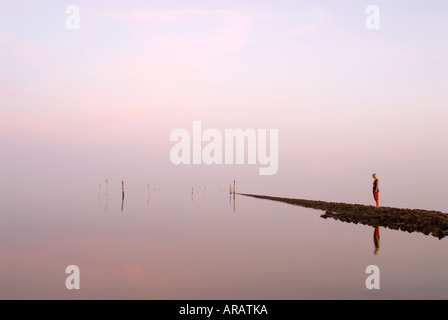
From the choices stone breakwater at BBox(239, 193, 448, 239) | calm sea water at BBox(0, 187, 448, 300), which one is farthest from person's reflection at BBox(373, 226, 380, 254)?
stone breakwater at BBox(239, 193, 448, 239)

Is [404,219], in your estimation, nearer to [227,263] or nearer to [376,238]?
[376,238]

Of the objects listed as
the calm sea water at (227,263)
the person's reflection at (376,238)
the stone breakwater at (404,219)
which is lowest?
the calm sea water at (227,263)

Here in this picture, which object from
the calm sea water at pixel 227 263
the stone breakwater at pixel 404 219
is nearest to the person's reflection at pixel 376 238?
the calm sea water at pixel 227 263

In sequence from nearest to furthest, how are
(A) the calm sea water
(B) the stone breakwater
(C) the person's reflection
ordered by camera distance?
(A) the calm sea water < (C) the person's reflection < (B) the stone breakwater

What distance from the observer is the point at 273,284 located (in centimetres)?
1369

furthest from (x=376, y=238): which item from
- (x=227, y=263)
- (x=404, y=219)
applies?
(x=227, y=263)

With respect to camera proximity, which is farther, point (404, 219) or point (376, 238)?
point (404, 219)

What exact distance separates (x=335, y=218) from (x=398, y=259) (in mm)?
18898

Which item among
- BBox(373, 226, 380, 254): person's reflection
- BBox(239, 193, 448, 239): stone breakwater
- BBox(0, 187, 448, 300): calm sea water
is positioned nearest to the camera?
BBox(0, 187, 448, 300): calm sea water

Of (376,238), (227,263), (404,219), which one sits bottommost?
(227,263)

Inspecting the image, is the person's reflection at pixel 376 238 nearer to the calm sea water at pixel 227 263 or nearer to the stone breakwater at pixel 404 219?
the calm sea water at pixel 227 263

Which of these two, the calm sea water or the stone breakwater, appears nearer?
the calm sea water

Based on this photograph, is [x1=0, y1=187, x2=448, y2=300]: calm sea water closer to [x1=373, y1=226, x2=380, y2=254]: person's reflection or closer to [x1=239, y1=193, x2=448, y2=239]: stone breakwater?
[x1=373, y1=226, x2=380, y2=254]: person's reflection

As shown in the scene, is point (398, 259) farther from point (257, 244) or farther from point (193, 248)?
point (193, 248)
